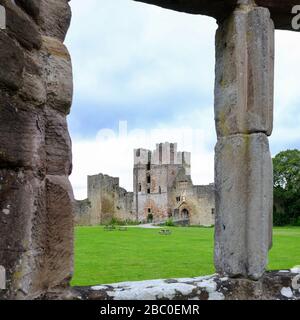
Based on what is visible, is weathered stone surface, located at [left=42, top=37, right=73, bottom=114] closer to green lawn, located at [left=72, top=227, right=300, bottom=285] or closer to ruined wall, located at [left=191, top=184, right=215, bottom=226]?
green lawn, located at [left=72, top=227, right=300, bottom=285]

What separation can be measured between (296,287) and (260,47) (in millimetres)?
1517

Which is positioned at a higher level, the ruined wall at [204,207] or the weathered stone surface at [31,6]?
the weathered stone surface at [31,6]

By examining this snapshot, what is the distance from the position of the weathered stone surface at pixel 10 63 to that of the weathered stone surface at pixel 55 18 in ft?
1.12

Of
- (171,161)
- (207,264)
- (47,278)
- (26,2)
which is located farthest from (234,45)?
(171,161)

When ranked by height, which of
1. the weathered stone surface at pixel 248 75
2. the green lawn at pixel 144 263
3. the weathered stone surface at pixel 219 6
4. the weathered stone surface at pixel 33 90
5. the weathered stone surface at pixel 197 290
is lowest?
the green lawn at pixel 144 263

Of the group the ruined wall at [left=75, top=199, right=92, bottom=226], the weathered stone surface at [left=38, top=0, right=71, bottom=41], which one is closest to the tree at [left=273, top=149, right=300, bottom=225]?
the ruined wall at [left=75, top=199, right=92, bottom=226]

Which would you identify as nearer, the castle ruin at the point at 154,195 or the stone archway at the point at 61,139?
the stone archway at the point at 61,139

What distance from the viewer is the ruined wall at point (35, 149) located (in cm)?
210

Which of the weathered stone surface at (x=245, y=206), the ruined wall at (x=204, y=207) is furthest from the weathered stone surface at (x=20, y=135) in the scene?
the ruined wall at (x=204, y=207)

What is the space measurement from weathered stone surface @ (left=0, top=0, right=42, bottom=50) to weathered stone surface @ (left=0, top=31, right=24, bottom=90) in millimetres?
64

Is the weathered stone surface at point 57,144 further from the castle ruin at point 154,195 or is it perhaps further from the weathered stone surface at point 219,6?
the castle ruin at point 154,195

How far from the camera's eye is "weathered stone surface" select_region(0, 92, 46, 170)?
2.08 m

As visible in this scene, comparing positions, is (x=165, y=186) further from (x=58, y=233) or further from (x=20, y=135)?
(x=20, y=135)
